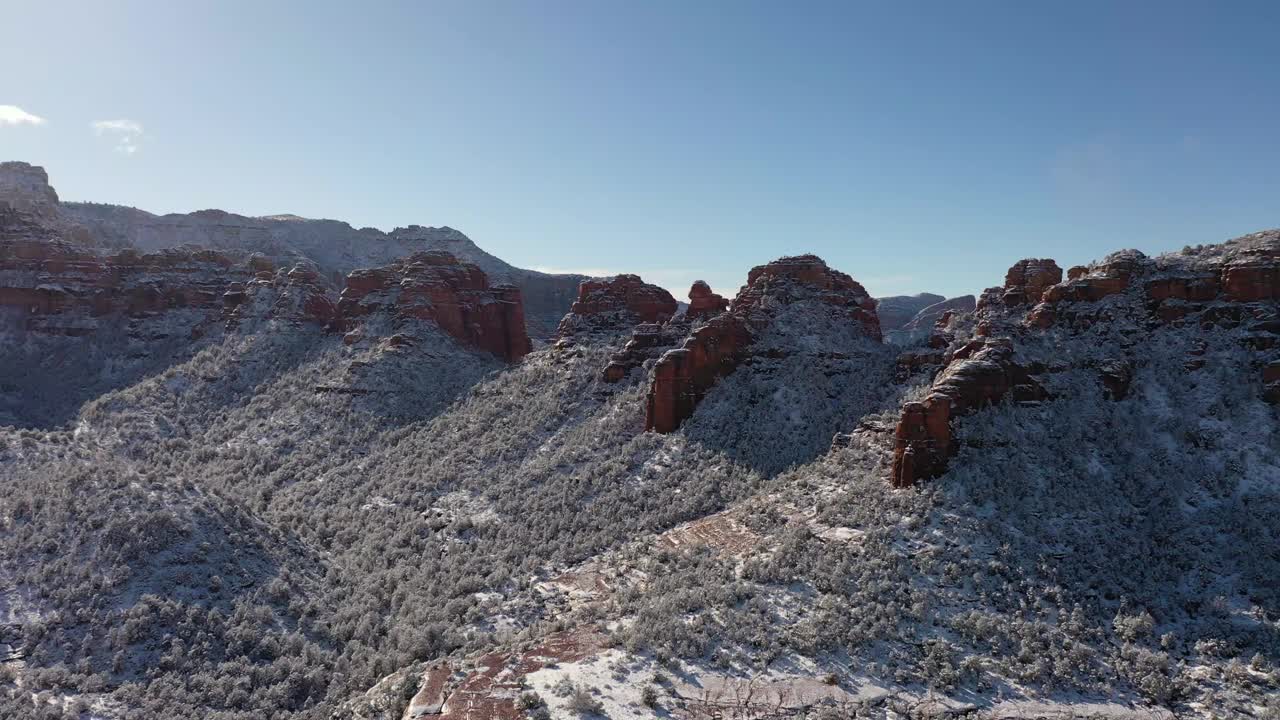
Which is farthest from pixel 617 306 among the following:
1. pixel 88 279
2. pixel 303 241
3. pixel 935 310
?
pixel 303 241

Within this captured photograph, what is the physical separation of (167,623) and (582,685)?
1494 centimetres

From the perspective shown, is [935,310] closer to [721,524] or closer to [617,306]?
[617,306]

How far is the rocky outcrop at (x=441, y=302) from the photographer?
206ft

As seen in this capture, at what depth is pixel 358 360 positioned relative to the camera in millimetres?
56750

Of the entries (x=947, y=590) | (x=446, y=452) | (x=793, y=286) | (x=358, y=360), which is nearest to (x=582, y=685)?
(x=947, y=590)

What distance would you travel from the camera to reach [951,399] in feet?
99.3

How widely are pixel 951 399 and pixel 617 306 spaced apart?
31.6 metres

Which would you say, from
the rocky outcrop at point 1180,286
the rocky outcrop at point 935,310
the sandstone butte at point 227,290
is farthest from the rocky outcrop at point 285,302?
the rocky outcrop at point 935,310

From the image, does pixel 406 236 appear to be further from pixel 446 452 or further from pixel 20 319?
pixel 446 452

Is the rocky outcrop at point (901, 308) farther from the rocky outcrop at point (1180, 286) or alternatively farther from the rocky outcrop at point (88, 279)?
the rocky outcrop at point (88, 279)

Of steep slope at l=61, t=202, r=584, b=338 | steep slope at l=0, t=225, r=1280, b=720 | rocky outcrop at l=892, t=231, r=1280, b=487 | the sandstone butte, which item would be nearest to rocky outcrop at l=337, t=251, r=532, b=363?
the sandstone butte

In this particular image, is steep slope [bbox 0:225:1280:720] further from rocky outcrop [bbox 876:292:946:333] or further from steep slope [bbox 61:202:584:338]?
rocky outcrop [bbox 876:292:946:333]

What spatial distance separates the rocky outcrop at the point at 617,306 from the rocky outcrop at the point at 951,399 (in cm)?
2728

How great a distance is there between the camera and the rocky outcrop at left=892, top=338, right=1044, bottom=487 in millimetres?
28859
